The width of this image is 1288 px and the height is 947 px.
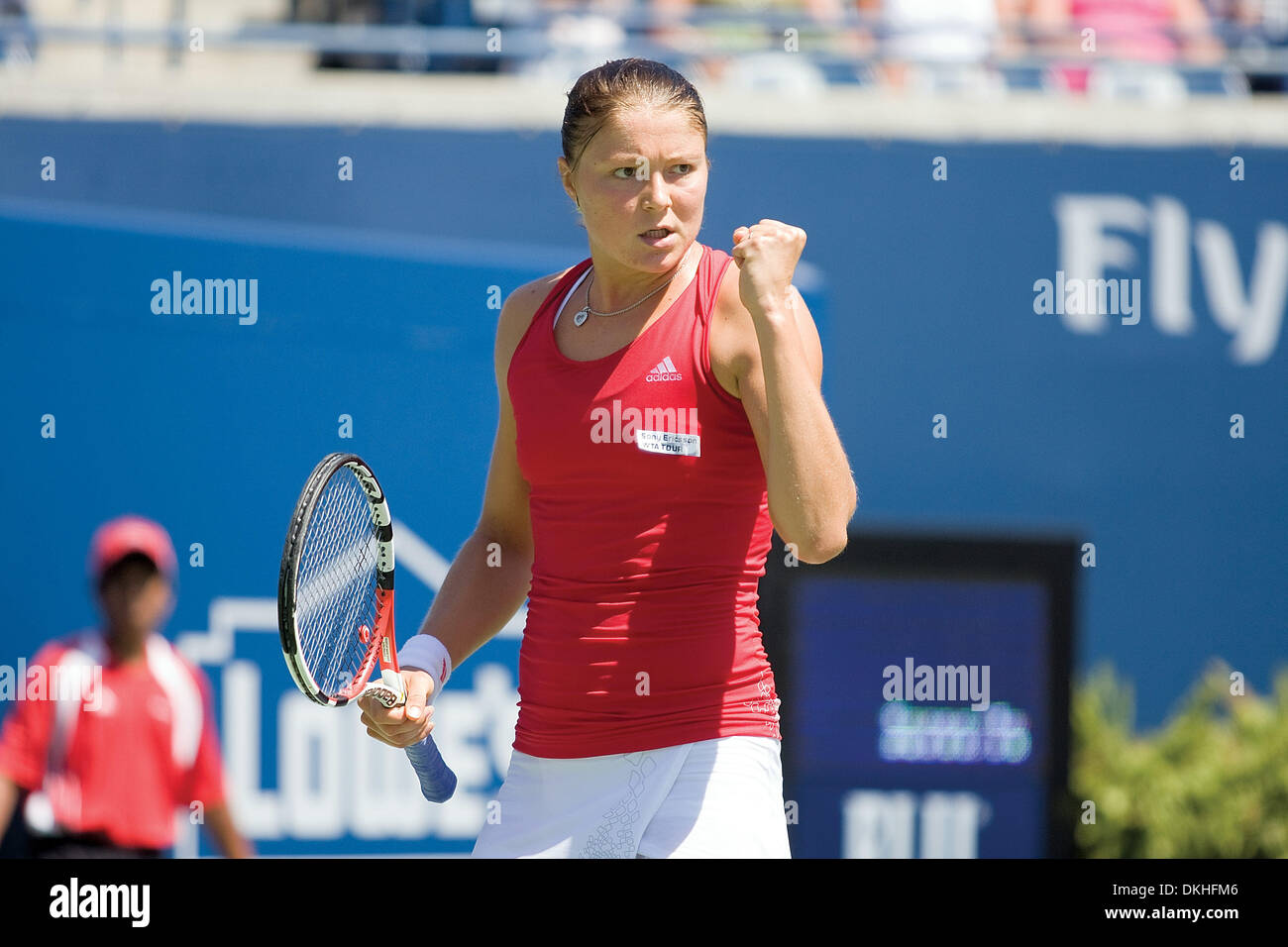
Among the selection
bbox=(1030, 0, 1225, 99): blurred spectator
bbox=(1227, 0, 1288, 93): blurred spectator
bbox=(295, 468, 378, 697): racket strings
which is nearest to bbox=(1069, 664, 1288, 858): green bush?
bbox=(1030, 0, 1225, 99): blurred spectator

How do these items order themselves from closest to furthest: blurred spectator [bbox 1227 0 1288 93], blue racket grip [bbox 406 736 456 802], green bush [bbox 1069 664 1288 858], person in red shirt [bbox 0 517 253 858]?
1. blue racket grip [bbox 406 736 456 802]
2. person in red shirt [bbox 0 517 253 858]
3. green bush [bbox 1069 664 1288 858]
4. blurred spectator [bbox 1227 0 1288 93]

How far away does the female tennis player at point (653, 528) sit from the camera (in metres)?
2.32

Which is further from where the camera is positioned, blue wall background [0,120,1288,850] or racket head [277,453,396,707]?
blue wall background [0,120,1288,850]

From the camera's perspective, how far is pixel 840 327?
5.68 metres

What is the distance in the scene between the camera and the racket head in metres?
2.40

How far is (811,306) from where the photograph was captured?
18.4 ft

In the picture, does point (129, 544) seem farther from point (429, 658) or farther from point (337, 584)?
point (429, 658)

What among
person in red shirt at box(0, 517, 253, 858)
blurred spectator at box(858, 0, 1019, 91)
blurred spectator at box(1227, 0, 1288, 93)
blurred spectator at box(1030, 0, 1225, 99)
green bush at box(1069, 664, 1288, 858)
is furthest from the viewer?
blurred spectator at box(1227, 0, 1288, 93)

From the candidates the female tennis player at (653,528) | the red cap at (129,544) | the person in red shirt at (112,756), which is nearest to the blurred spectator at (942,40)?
the red cap at (129,544)

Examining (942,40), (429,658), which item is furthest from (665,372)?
(942,40)

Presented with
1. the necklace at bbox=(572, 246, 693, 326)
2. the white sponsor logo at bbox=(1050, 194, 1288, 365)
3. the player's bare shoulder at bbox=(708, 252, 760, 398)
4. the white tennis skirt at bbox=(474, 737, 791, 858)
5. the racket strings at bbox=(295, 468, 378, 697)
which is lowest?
the white tennis skirt at bbox=(474, 737, 791, 858)

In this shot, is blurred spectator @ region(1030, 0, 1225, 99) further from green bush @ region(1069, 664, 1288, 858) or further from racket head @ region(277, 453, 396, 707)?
racket head @ region(277, 453, 396, 707)

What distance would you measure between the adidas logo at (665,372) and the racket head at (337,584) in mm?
559

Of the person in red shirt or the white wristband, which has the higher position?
the white wristband
